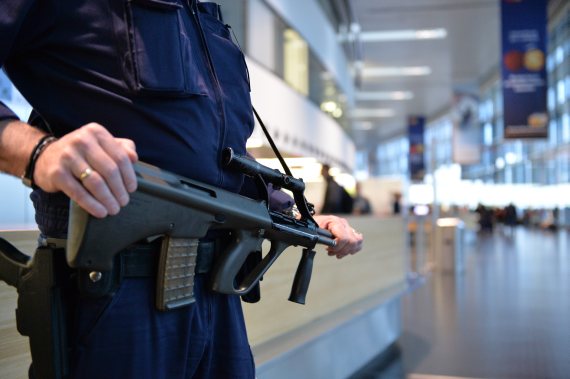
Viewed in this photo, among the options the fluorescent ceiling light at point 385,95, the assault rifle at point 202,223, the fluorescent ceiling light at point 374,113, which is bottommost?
the assault rifle at point 202,223

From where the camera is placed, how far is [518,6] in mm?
12789

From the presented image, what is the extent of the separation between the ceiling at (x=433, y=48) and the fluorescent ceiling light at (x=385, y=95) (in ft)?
1.59

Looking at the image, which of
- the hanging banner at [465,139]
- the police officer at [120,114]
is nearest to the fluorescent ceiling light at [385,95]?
the hanging banner at [465,139]

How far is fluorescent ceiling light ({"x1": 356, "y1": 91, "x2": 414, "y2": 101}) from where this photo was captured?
30.3m

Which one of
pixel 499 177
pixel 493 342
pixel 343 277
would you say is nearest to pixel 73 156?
pixel 343 277

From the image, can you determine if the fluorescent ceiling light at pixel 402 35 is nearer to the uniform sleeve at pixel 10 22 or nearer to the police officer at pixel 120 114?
the police officer at pixel 120 114

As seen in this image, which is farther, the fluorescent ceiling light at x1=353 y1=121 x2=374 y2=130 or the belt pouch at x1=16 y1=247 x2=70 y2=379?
the fluorescent ceiling light at x1=353 y1=121 x2=374 y2=130

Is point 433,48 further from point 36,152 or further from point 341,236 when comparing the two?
point 36,152

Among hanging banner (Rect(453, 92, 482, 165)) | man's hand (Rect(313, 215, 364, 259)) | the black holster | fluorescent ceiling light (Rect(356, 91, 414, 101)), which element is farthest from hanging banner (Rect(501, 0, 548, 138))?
fluorescent ceiling light (Rect(356, 91, 414, 101))

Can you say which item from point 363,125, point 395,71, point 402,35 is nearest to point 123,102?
point 402,35

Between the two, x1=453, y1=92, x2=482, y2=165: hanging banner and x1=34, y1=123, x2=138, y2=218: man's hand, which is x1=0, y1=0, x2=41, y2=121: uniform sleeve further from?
x1=453, y1=92, x2=482, y2=165: hanging banner

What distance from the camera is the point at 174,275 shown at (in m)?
1.08

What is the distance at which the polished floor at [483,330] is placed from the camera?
4.08 metres

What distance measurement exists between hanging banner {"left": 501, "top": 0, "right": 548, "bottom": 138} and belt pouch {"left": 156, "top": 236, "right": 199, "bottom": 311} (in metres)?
12.8
